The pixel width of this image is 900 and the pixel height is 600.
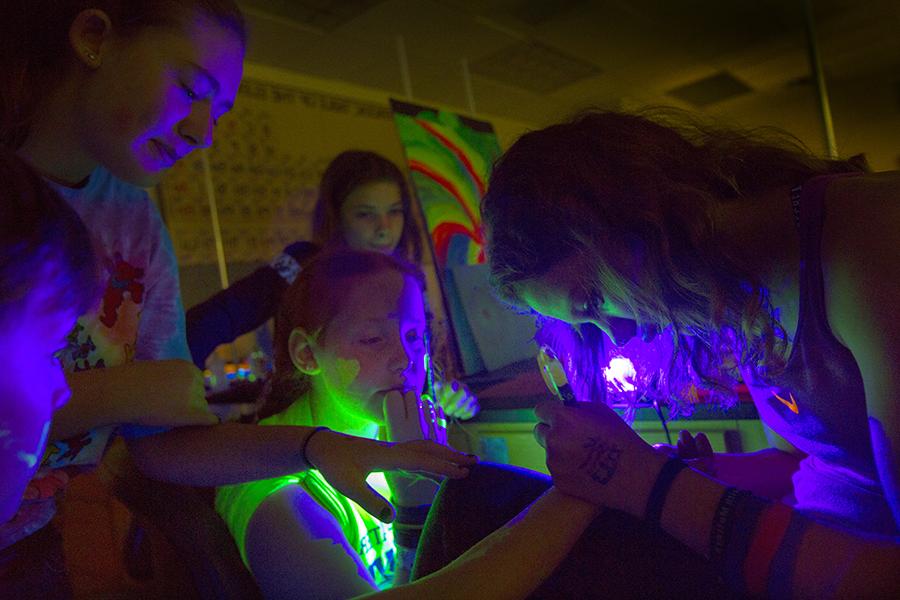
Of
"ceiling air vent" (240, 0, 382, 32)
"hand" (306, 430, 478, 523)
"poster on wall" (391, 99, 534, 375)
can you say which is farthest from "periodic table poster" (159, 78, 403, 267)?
"hand" (306, 430, 478, 523)

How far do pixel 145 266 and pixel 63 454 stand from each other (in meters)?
0.32

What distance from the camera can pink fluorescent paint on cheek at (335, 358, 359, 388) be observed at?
1099 mm

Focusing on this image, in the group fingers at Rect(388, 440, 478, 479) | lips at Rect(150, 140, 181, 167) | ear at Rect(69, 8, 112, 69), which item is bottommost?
fingers at Rect(388, 440, 478, 479)

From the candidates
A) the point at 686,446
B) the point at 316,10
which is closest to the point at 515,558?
the point at 686,446

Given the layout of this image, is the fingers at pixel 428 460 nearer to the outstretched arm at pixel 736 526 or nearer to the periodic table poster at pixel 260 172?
the outstretched arm at pixel 736 526

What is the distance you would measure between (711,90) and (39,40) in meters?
5.78

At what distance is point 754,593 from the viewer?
25.6 inches

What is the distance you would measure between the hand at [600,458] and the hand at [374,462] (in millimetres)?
121

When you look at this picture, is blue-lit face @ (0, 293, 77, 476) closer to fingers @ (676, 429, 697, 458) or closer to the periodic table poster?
fingers @ (676, 429, 697, 458)

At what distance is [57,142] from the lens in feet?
2.84

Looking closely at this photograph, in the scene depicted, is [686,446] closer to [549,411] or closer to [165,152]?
[549,411]

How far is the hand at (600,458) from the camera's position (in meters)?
0.74

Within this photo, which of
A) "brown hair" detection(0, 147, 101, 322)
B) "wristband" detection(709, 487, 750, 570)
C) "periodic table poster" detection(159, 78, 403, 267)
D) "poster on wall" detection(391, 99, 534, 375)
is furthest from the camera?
"periodic table poster" detection(159, 78, 403, 267)

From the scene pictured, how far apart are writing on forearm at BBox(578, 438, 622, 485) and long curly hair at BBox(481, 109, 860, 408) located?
20 cm
